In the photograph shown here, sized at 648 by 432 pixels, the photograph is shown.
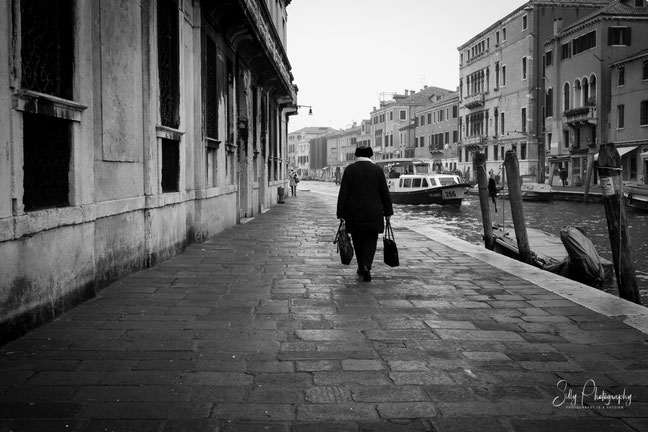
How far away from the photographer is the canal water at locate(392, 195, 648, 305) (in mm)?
14195

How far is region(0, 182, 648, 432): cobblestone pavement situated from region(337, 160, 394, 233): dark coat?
2.36ft

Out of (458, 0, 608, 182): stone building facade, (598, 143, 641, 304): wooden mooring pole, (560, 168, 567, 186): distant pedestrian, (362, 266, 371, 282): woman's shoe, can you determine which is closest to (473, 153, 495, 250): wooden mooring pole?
(598, 143, 641, 304): wooden mooring pole

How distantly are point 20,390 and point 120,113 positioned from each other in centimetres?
405

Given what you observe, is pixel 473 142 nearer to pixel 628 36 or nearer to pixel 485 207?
pixel 628 36

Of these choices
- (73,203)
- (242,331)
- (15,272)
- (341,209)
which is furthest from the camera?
(341,209)

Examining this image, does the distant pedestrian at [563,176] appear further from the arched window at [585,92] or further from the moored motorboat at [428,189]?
the moored motorboat at [428,189]

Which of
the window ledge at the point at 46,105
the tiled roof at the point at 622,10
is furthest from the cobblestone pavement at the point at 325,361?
the tiled roof at the point at 622,10

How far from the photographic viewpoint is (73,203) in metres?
5.59

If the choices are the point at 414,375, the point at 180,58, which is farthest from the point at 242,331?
the point at 180,58

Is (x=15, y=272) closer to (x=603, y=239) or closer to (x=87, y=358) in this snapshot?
(x=87, y=358)

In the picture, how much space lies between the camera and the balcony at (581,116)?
1704 inches

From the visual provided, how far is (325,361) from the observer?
412 centimetres

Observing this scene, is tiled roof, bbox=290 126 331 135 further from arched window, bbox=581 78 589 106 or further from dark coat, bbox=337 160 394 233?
dark coat, bbox=337 160 394 233

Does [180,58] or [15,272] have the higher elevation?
[180,58]
